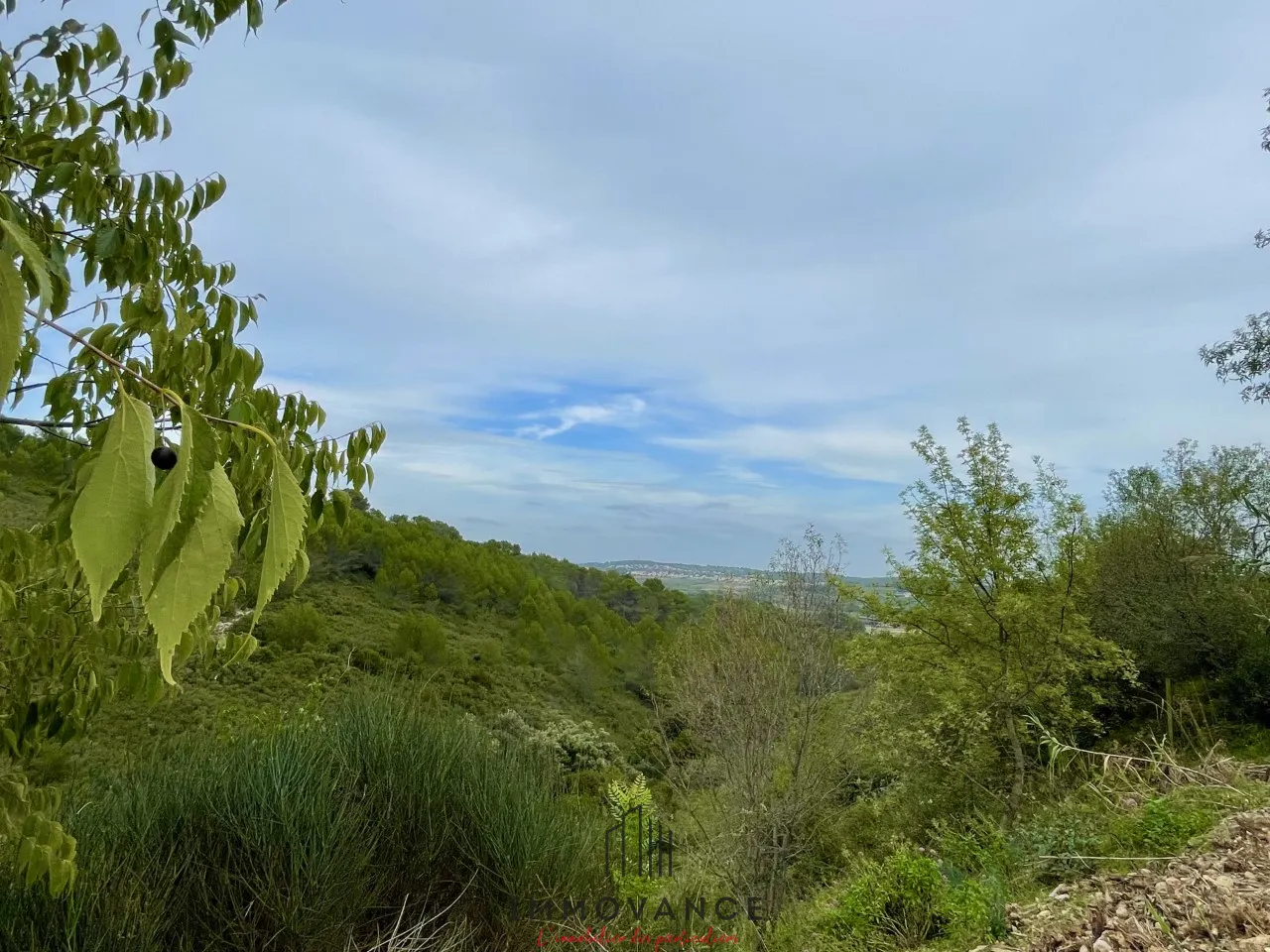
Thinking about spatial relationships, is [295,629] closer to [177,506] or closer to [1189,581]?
[1189,581]

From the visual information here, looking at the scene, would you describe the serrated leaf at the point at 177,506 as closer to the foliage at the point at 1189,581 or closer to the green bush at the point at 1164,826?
the green bush at the point at 1164,826

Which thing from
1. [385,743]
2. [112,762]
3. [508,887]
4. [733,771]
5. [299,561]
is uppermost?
[299,561]

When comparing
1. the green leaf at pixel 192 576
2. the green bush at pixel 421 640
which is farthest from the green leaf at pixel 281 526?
the green bush at pixel 421 640

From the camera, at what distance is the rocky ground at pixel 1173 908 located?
248 centimetres

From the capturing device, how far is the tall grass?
2.51m

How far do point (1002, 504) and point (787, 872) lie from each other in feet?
21.5

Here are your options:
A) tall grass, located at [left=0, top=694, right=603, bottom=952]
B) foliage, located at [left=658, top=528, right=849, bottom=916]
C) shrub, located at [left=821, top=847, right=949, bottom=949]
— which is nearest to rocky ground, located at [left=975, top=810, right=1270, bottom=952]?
shrub, located at [left=821, top=847, right=949, bottom=949]

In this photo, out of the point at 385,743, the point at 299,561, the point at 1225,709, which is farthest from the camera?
the point at 1225,709

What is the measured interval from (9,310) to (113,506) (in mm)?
137

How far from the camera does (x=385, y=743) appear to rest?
344cm

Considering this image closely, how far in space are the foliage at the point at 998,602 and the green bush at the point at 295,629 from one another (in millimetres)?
17154

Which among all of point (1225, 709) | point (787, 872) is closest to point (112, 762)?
point (787, 872)

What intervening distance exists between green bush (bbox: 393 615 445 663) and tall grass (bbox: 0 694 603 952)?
19.4 m

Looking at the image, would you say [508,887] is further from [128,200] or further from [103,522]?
[103,522]
